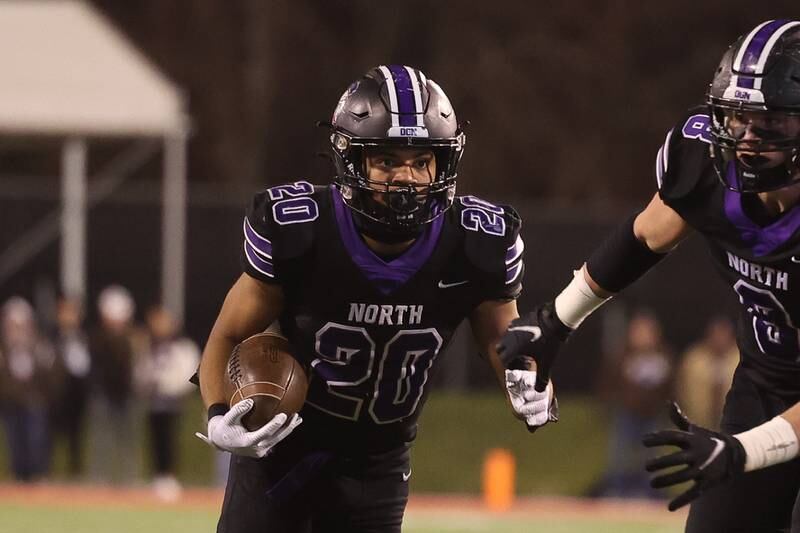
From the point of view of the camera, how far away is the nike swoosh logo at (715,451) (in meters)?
3.77

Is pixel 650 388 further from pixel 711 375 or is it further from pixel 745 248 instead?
pixel 745 248

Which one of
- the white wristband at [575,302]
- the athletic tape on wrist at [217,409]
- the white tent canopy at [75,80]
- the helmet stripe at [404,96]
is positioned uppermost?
the helmet stripe at [404,96]

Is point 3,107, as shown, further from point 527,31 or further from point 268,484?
point 527,31

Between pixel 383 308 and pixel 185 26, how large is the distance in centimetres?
2320

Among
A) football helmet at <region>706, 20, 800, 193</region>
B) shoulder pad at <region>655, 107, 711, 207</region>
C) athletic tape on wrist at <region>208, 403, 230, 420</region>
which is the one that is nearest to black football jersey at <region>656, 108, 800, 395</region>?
shoulder pad at <region>655, 107, 711, 207</region>

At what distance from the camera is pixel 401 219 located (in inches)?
170

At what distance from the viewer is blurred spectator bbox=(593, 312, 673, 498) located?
1151 centimetres

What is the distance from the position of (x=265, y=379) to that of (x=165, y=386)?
7.36m

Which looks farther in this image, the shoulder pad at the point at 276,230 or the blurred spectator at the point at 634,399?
the blurred spectator at the point at 634,399

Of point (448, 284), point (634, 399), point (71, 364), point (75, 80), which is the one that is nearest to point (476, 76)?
point (75, 80)

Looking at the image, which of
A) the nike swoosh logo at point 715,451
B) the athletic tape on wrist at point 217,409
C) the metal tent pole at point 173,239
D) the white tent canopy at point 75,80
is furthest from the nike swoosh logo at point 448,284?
the metal tent pole at point 173,239

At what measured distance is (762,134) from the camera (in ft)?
13.6

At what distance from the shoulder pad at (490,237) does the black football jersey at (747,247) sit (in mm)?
400

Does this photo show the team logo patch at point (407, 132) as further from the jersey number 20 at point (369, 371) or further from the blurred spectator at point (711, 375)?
the blurred spectator at point (711, 375)
